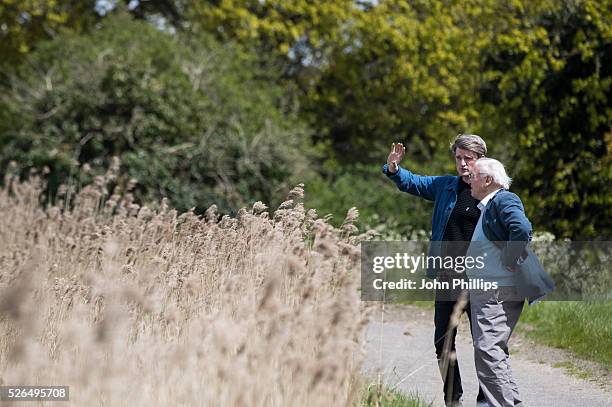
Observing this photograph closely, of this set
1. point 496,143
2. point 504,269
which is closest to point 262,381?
point 504,269

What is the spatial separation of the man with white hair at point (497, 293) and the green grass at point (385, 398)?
0.52 metres

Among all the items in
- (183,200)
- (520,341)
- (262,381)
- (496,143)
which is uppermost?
(496,143)

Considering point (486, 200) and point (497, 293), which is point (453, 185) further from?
point (497, 293)

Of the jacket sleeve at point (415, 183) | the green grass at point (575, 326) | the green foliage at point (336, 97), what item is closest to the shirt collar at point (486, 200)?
the jacket sleeve at point (415, 183)

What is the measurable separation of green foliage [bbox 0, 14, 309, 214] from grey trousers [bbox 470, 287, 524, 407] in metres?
7.57

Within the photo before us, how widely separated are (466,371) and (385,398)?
1.83 metres

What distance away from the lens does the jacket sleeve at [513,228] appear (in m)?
4.41

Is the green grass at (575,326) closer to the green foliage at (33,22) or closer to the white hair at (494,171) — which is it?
the white hair at (494,171)

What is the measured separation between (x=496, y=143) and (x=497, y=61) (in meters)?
1.50

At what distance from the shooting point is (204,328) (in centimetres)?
358

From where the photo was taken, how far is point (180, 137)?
13.2 meters

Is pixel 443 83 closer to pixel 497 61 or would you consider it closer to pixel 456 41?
pixel 456 41

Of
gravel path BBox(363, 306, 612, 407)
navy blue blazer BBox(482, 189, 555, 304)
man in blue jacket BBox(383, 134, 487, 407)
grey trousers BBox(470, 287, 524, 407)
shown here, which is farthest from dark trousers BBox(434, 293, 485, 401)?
navy blue blazer BBox(482, 189, 555, 304)

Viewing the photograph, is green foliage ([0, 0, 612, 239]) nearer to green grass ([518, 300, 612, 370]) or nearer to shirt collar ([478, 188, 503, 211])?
green grass ([518, 300, 612, 370])
